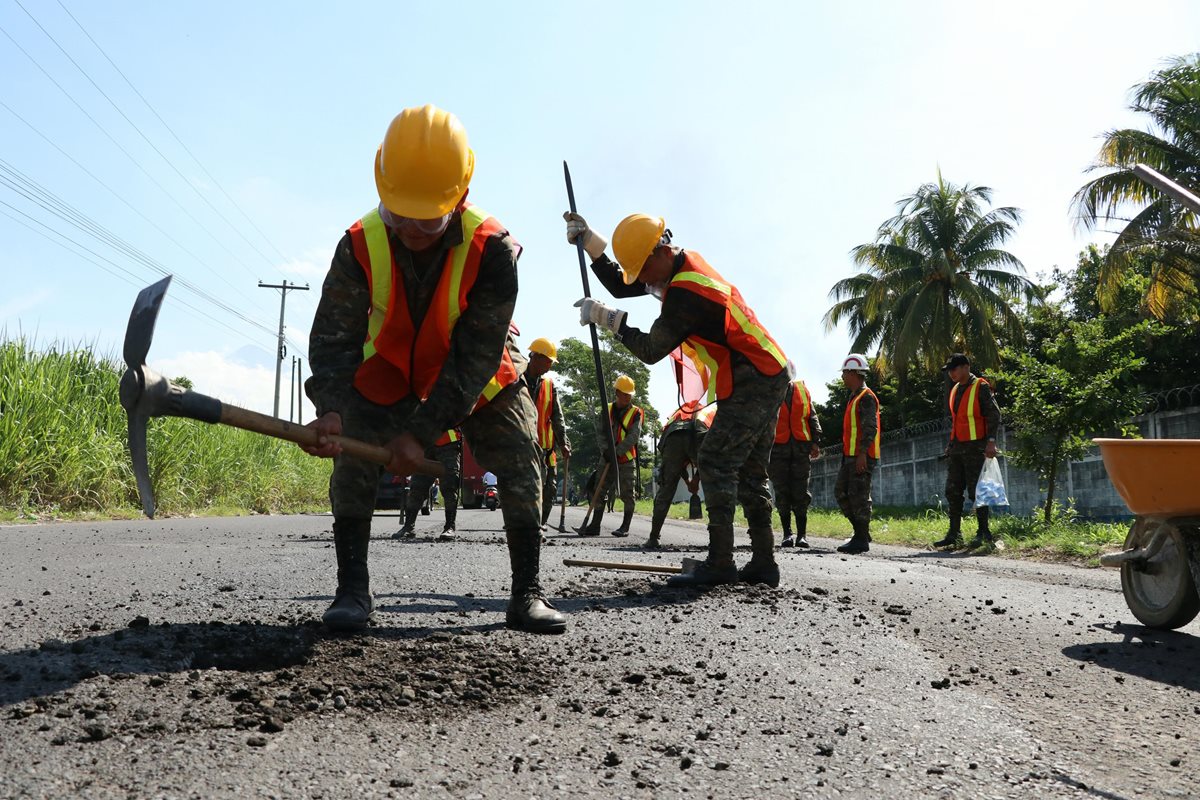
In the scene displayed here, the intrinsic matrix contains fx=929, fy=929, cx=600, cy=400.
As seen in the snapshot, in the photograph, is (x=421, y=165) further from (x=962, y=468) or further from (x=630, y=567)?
(x=962, y=468)

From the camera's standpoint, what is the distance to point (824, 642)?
3.42 metres

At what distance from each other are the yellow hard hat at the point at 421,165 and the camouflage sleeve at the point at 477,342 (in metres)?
0.26

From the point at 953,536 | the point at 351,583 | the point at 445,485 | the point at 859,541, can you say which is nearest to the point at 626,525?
the point at 445,485

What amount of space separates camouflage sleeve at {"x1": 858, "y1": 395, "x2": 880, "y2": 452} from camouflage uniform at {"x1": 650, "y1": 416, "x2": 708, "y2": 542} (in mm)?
1778

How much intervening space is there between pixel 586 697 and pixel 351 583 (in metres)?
1.15

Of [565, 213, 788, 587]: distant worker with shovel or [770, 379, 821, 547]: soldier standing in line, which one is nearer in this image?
[565, 213, 788, 587]: distant worker with shovel

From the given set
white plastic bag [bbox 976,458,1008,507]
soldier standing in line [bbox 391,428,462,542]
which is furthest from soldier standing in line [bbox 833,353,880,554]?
soldier standing in line [bbox 391,428,462,542]

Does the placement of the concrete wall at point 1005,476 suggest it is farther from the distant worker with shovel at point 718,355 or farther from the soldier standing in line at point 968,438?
the distant worker with shovel at point 718,355

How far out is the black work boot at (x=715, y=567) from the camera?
4.82 metres

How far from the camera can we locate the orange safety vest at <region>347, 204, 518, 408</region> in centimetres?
329

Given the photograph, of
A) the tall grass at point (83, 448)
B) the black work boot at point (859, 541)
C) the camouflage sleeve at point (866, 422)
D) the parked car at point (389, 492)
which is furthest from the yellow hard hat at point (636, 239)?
the parked car at point (389, 492)

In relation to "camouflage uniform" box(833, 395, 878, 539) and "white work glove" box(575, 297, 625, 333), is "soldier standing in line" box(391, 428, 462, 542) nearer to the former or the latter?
"white work glove" box(575, 297, 625, 333)

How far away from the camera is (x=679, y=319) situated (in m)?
4.75

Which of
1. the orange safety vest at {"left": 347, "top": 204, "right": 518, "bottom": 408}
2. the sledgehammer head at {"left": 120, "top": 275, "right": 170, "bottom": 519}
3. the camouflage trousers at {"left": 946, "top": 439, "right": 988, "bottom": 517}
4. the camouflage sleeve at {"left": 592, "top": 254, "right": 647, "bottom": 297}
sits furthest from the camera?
the camouflage trousers at {"left": 946, "top": 439, "right": 988, "bottom": 517}
